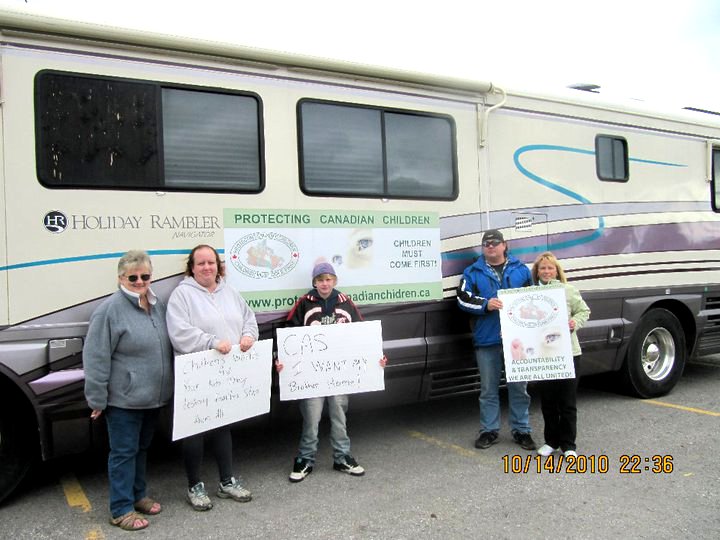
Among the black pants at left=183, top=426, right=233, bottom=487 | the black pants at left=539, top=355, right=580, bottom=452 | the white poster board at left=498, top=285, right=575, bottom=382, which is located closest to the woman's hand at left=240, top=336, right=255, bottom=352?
the black pants at left=183, top=426, right=233, bottom=487

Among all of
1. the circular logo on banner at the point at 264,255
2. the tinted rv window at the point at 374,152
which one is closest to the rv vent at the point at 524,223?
the tinted rv window at the point at 374,152

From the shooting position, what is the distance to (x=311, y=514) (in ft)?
12.6

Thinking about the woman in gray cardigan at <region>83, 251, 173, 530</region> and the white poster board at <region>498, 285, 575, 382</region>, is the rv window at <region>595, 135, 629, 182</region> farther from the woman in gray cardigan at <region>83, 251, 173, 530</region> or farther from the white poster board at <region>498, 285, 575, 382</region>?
the woman in gray cardigan at <region>83, 251, 173, 530</region>

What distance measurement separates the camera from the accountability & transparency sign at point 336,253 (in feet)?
14.2

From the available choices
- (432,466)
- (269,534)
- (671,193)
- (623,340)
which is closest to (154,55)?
(269,534)

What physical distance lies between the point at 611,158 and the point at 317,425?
3973mm

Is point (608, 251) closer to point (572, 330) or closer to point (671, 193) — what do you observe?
point (671, 193)

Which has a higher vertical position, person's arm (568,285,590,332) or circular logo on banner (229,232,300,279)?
circular logo on banner (229,232,300,279)

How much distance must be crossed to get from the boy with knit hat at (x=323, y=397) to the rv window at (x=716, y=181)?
16.0ft

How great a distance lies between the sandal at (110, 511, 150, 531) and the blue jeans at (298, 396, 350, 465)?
1.17m

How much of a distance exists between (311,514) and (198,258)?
174 cm

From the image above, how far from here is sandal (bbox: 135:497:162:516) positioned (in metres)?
3.83

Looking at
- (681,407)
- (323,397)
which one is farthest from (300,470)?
(681,407)

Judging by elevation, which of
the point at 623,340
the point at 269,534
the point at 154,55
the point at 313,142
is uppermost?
the point at 154,55
